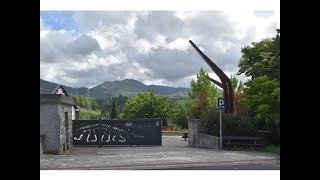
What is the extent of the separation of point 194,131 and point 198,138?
369mm

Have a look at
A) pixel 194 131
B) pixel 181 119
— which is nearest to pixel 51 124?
pixel 194 131

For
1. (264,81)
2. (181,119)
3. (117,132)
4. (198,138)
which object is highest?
(264,81)

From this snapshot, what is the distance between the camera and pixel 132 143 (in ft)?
62.7

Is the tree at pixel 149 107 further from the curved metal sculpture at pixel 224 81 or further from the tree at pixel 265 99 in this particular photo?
the tree at pixel 265 99

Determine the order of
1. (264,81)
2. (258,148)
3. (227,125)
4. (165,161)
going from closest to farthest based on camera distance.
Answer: (165,161)
(264,81)
(258,148)
(227,125)

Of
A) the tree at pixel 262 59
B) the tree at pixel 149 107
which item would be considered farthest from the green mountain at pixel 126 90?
the tree at pixel 262 59

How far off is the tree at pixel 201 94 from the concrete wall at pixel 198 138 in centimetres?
353

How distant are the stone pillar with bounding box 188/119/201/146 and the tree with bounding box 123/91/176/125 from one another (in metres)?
4.91

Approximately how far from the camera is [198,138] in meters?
18.4

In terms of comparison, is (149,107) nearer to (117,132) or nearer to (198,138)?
(117,132)

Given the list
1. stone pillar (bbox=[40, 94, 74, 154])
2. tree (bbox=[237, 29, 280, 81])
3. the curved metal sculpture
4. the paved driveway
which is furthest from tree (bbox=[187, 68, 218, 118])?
stone pillar (bbox=[40, 94, 74, 154])
